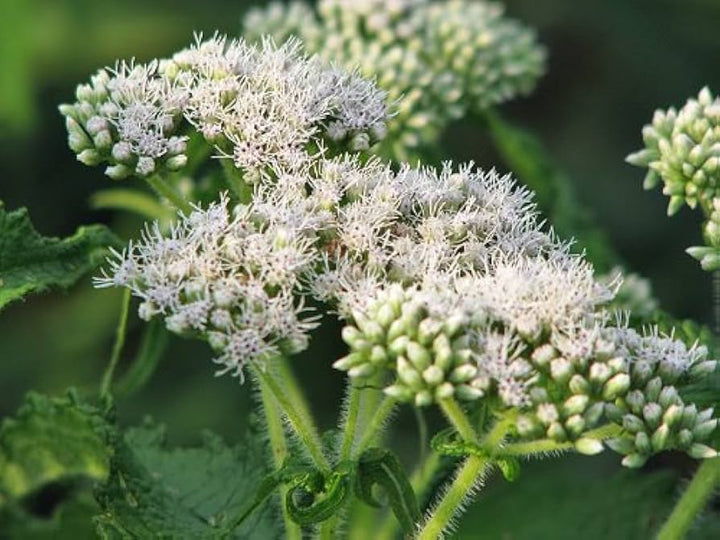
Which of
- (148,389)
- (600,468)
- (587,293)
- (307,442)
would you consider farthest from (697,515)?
(148,389)

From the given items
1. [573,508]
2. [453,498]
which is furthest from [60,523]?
[573,508]

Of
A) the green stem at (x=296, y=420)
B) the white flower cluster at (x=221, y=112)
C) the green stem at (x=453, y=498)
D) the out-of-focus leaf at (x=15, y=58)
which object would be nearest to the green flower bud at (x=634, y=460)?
the green stem at (x=453, y=498)

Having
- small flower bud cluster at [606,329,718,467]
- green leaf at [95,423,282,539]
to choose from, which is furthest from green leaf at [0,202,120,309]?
small flower bud cluster at [606,329,718,467]

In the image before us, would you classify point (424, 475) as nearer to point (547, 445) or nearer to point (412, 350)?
point (547, 445)

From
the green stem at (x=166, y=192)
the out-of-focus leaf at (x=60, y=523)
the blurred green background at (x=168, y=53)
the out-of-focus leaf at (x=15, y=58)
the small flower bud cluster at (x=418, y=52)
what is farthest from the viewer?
the blurred green background at (x=168, y=53)

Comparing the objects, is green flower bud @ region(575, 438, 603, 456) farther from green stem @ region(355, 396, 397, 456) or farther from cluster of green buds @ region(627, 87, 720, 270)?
cluster of green buds @ region(627, 87, 720, 270)

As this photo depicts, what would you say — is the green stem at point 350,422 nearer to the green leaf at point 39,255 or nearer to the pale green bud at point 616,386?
the pale green bud at point 616,386
